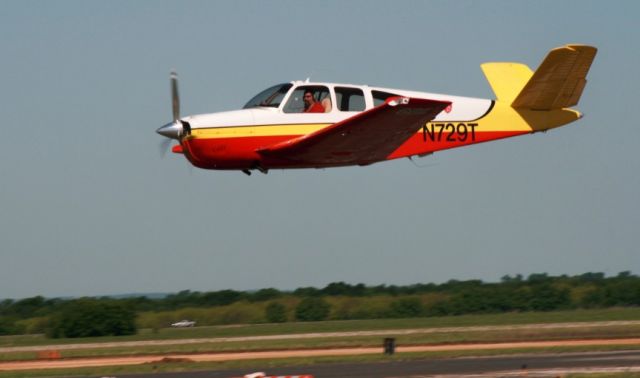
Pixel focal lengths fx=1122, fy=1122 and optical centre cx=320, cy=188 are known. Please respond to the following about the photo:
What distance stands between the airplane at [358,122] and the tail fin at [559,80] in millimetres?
22

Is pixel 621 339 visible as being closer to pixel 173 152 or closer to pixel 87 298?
pixel 173 152

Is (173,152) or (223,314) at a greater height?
(173,152)

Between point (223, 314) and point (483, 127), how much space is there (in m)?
16.1

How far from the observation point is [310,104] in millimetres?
24484

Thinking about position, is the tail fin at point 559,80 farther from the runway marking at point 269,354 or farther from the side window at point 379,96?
the runway marking at point 269,354

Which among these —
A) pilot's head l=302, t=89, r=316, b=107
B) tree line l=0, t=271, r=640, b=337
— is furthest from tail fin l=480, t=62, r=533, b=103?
tree line l=0, t=271, r=640, b=337

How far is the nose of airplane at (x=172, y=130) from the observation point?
929 inches

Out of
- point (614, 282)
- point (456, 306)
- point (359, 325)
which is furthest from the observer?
point (614, 282)

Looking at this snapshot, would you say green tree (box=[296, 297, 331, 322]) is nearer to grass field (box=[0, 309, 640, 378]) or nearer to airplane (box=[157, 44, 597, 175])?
grass field (box=[0, 309, 640, 378])

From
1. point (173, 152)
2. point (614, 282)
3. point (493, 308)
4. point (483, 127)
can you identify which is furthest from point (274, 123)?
point (614, 282)

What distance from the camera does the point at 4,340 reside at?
117ft

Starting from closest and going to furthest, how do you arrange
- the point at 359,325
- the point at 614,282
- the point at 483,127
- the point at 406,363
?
the point at 406,363 < the point at 483,127 < the point at 359,325 < the point at 614,282

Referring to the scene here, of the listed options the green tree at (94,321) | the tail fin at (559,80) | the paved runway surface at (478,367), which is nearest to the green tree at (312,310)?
the green tree at (94,321)

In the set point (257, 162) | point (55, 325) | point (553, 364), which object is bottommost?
point (553, 364)
